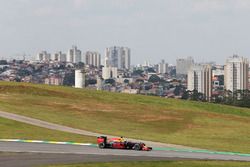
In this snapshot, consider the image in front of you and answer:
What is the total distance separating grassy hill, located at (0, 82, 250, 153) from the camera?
55969 mm

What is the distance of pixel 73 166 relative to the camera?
115 feet

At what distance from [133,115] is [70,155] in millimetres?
31156

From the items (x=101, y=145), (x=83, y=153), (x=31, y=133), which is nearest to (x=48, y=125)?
(x=31, y=133)

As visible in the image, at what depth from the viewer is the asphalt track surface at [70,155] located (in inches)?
1436

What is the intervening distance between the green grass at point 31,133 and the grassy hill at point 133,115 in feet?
18.8

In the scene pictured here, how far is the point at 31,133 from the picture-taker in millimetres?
50906

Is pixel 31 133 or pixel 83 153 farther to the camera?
pixel 31 133

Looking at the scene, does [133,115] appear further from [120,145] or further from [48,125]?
[120,145]

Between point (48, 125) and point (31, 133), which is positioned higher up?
point (48, 125)

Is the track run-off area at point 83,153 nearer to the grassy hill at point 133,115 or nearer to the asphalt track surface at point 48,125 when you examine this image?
the asphalt track surface at point 48,125

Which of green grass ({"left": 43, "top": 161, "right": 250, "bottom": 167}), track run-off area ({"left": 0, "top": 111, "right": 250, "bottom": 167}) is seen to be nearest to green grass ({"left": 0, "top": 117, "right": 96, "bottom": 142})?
track run-off area ({"left": 0, "top": 111, "right": 250, "bottom": 167})

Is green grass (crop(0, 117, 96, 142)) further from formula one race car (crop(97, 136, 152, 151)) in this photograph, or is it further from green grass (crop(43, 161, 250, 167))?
green grass (crop(43, 161, 250, 167))

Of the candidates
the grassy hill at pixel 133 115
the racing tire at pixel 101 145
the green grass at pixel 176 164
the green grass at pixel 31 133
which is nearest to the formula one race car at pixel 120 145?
the racing tire at pixel 101 145

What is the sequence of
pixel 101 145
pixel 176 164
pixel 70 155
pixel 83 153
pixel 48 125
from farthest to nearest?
pixel 48 125, pixel 101 145, pixel 83 153, pixel 70 155, pixel 176 164
